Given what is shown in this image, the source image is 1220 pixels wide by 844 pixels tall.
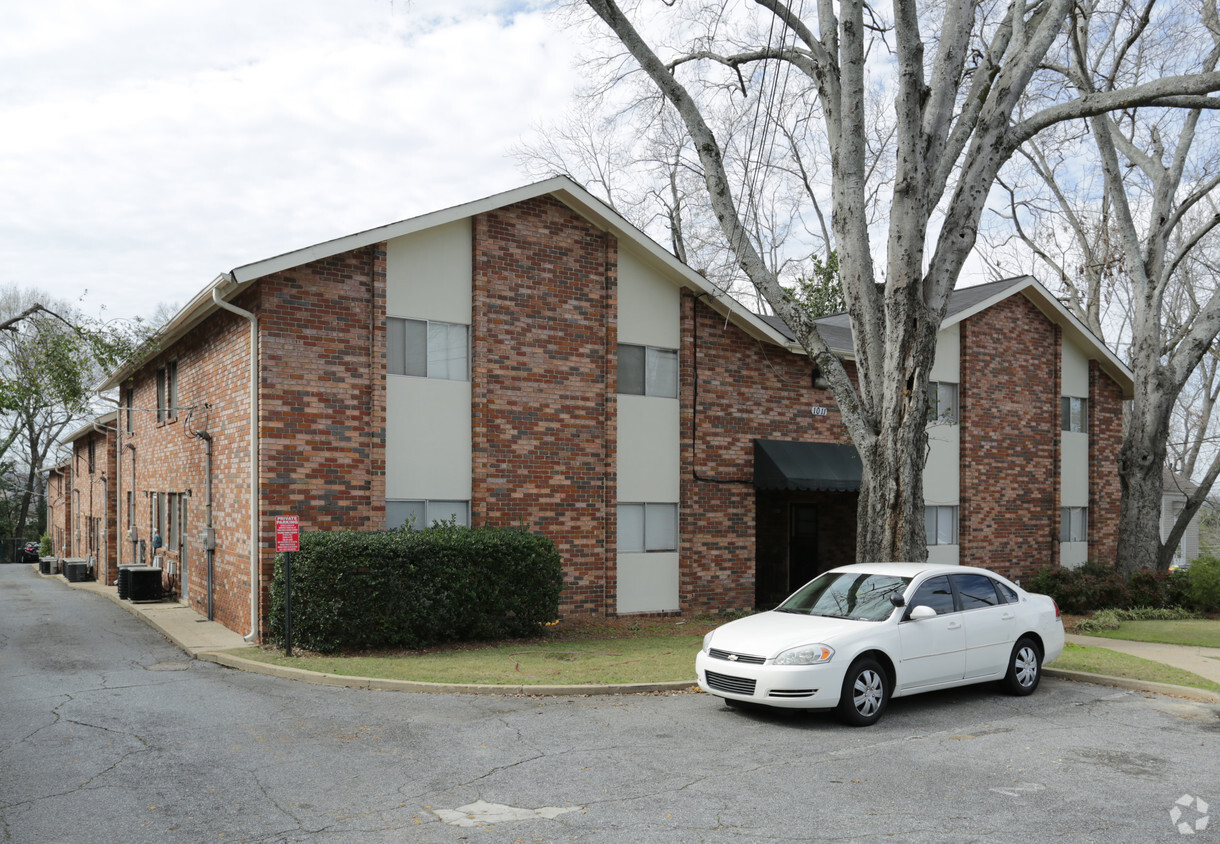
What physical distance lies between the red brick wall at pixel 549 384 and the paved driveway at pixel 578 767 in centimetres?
564

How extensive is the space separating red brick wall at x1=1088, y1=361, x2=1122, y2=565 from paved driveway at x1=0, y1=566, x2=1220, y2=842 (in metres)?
14.5

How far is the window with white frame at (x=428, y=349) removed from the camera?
14766 mm

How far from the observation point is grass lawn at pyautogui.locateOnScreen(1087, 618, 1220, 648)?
1556cm

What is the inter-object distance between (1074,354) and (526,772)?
68.0 ft

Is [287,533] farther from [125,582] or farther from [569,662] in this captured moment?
[125,582]

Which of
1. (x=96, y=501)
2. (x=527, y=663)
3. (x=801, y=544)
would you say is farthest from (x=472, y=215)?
(x=96, y=501)

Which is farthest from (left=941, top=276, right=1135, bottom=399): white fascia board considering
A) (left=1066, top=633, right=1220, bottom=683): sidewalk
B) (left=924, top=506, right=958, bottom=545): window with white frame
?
(left=1066, top=633, right=1220, bottom=683): sidewalk

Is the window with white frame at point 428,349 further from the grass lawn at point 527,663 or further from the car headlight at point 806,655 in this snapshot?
the car headlight at point 806,655

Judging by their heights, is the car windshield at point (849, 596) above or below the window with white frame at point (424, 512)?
below

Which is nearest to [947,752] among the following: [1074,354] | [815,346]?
[815,346]

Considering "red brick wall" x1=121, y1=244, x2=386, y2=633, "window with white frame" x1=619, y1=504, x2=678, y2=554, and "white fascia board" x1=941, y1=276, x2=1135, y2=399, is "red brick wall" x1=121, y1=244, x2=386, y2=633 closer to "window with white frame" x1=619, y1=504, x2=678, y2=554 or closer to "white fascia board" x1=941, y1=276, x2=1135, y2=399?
"window with white frame" x1=619, y1=504, x2=678, y2=554

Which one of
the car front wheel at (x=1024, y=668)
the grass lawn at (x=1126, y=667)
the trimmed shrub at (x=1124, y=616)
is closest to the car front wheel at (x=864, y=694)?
the car front wheel at (x=1024, y=668)

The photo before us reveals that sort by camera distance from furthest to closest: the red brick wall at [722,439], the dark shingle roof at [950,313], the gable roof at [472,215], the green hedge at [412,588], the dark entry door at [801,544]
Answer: the dark entry door at [801,544]
the dark shingle roof at [950,313]
the red brick wall at [722,439]
the gable roof at [472,215]
the green hedge at [412,588]

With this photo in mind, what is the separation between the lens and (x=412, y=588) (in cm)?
1291
